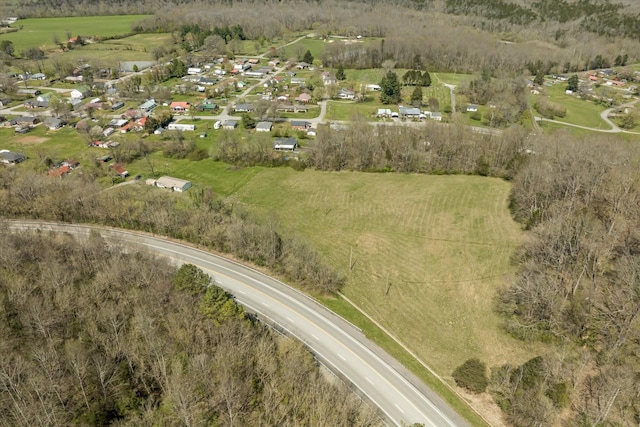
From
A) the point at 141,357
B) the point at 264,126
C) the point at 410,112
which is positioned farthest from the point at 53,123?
the point at 410,112

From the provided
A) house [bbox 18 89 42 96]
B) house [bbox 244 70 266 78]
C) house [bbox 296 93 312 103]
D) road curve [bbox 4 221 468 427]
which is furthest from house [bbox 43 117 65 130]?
house [bbox 244 70 266 78]

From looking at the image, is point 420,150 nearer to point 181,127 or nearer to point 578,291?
point 578,291

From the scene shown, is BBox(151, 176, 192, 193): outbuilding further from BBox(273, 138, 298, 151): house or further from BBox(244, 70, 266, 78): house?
BBox(244, 70, 266, 78): house

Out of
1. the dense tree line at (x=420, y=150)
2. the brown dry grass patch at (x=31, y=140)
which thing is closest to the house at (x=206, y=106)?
the brown dry grass patch at (x=31, y=140)

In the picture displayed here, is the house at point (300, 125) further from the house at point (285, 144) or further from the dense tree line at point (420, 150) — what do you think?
the dense tree line at point (420, 150)

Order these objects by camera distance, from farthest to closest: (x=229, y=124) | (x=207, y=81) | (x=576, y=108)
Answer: (x=207, y=81) < (x=576, y=108) < (x=229, y=124)

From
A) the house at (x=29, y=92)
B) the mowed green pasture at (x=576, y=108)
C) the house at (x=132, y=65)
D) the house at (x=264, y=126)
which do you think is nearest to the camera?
the house at (x=264, y=126)
